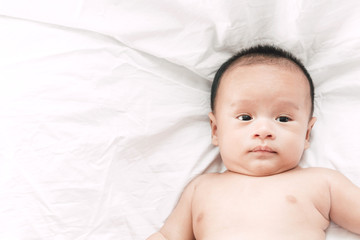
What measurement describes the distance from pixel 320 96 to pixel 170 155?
0.47m

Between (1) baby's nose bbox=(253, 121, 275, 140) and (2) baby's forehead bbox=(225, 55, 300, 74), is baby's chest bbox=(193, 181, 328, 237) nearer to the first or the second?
(1) baby's nose bbox=(253, 121, 275, 140)

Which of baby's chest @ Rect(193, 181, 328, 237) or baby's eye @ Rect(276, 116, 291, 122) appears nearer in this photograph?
baby's chest @ Rect(193, 181, 328, 237)

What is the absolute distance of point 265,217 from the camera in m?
1.21

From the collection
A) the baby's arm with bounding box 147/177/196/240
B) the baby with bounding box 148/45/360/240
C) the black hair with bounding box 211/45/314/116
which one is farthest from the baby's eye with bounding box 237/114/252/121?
the baby's arm with bounding box 147/177/196/240

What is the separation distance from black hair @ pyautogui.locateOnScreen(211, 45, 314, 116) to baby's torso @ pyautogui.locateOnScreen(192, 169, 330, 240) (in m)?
0.24

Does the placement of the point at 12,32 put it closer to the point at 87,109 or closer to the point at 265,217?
the point at 87,109

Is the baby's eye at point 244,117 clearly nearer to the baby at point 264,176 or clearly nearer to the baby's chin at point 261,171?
the baby at point 264,176

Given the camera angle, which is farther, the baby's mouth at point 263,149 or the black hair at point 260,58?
the black hair at point 260,58

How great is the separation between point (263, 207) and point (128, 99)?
0.45 m

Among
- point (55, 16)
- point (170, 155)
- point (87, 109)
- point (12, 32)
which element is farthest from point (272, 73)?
point (12, 32)

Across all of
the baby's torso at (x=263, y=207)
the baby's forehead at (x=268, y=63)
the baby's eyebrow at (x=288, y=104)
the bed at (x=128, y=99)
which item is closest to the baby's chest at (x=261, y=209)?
the baby's torso at (x=263, y=207)

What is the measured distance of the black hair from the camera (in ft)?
4.50

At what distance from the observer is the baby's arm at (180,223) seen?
1.29 meters

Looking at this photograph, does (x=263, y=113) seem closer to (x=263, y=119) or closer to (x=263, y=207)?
(x=263, y=119)
